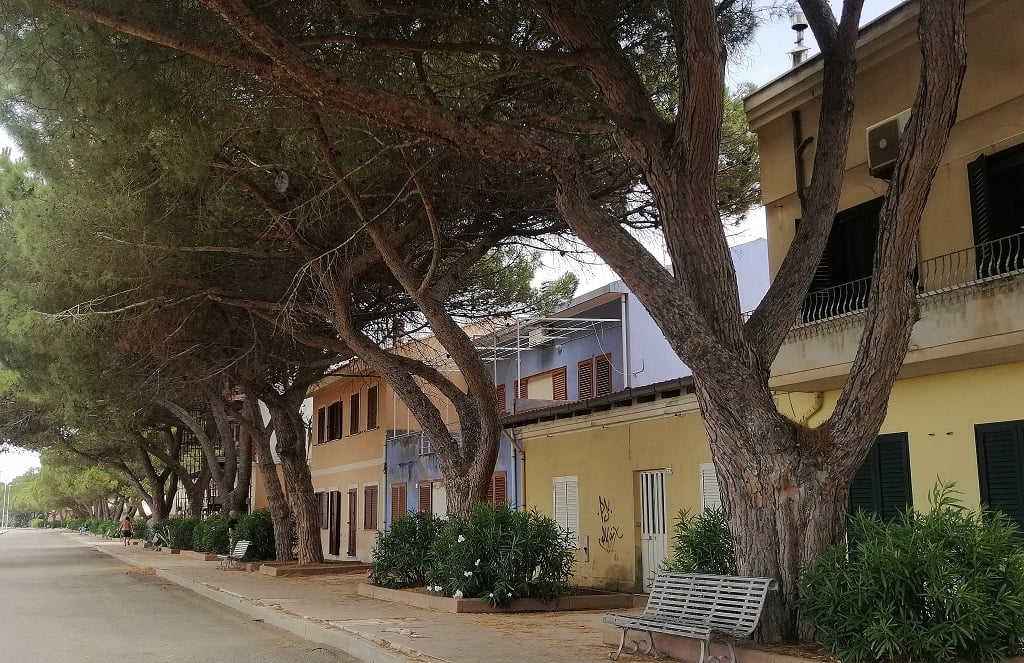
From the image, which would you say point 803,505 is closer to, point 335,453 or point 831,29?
point 831,29

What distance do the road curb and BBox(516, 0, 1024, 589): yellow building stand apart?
5.89 meters

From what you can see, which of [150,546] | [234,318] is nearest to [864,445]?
[234,318]

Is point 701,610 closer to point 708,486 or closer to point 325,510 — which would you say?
point 708,486

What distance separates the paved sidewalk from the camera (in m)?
10.1

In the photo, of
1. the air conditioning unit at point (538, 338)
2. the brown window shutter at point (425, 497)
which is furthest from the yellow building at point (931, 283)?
the brown window shutter at point (425, 497)

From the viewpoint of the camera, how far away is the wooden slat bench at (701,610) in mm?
8719

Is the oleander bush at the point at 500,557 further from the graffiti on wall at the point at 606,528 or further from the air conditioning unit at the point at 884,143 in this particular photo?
the air conditioning unit at the point at 884,143

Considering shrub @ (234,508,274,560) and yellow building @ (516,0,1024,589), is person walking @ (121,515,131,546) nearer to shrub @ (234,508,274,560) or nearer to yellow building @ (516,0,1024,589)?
shrub @ (234,508,274,560)

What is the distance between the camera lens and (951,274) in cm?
1123

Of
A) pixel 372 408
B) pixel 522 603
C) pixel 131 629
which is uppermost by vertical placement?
pixel 372 408

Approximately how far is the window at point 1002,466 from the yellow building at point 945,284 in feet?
0.03

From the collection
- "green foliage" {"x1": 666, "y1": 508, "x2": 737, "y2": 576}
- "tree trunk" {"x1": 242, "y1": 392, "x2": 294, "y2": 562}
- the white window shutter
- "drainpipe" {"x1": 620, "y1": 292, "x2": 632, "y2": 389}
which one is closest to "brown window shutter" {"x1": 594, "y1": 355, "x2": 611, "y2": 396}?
"drainpipe" {"x1": 620, "y1": 292, "x2": 632, "y2": 389}

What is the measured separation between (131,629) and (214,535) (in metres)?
19.7

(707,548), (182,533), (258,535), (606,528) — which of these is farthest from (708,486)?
(182,533)
